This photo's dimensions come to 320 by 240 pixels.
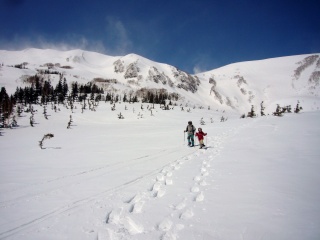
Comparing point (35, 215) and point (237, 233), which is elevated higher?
point (237, 233)

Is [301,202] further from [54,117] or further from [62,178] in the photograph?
[54,117]

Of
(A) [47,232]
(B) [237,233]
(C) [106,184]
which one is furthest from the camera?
(C) [106,184]

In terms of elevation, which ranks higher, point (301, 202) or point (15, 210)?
point (301, 202)

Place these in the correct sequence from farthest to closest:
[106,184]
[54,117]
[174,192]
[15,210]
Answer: [54,117]
[106,184]
[174,192]
[15,210]

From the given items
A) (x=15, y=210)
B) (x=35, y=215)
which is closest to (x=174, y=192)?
(x=35, y=215)

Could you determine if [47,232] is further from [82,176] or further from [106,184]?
[82,176]

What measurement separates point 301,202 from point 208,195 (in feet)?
6.67

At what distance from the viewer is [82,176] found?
8000 mm

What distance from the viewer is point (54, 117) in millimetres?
55812

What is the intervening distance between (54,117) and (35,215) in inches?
2260

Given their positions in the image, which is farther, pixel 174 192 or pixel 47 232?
pixel 174 192

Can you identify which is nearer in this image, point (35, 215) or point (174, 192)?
point (35, 215)

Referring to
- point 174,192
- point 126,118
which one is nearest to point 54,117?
point 126,118

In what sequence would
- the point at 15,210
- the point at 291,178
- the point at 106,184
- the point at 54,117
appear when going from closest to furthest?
the point at 15,210 < the point at 291,178 < the point at 106,184 < the point at 54,117
